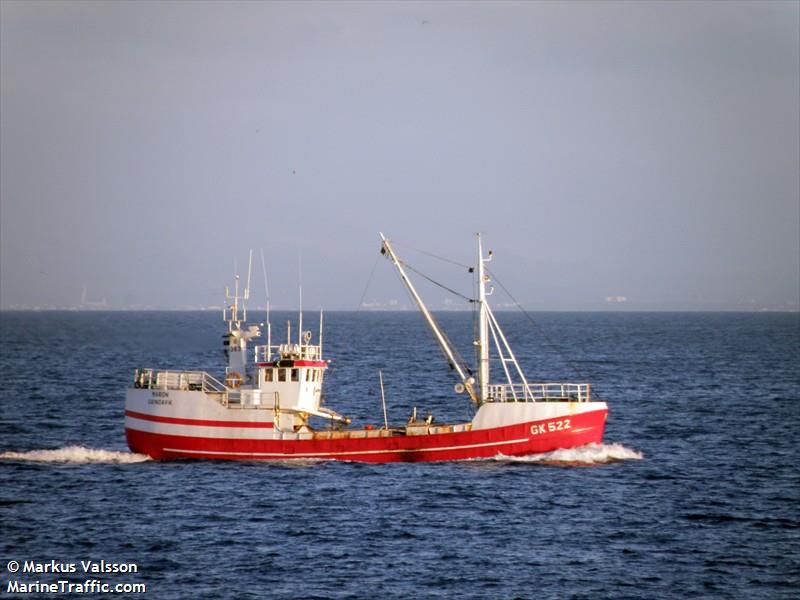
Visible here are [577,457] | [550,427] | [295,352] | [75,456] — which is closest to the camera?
[550,427]

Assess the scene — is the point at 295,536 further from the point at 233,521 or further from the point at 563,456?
the point at 563,456

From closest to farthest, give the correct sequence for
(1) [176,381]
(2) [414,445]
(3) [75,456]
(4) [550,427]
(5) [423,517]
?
(5) [423,517], (4) [550,427], (2) [414,445], (1) [176,381], (3) [75,456]

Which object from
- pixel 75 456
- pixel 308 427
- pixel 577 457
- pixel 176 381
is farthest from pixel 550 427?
pixel 75 456

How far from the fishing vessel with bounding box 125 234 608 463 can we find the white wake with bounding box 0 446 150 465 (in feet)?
4.39

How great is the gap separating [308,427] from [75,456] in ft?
39.9

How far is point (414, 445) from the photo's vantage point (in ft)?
183

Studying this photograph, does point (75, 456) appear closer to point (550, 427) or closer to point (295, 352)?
point (295, 352)

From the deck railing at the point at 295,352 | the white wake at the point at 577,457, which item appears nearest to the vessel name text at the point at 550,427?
the white wake at the point at 577,457

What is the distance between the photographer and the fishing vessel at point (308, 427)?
55.2 metres

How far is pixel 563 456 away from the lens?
184 feet

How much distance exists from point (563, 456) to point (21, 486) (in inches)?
977

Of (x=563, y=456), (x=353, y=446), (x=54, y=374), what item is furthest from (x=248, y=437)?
(x=54, y=374)

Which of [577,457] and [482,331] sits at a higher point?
[482,331]

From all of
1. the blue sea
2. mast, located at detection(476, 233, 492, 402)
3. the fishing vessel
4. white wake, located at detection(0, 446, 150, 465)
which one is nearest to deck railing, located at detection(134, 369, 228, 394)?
the fishing vessel
